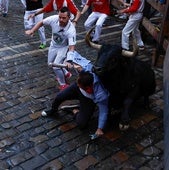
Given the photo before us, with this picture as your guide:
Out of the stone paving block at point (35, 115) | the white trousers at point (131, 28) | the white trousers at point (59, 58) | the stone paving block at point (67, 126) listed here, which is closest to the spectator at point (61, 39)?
the white trousers at point (59, 58)

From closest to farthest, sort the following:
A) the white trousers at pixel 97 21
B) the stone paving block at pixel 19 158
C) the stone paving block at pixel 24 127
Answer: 1. the stone paving block at pixel 19 158
2. the stone paving block at pixel 24 127
3. the white trousers at pixel 97 21

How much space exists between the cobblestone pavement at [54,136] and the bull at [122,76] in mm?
384

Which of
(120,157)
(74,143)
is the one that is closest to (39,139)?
(74,143)

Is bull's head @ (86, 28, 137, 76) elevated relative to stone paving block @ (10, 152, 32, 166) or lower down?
elevated

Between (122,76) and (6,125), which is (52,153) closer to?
(6,125)

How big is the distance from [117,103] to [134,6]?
4.16 metres

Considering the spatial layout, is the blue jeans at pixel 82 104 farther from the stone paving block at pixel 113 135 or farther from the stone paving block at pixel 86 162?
the stone paving block at pixel 86 162

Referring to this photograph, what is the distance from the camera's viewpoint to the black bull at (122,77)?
203 inches

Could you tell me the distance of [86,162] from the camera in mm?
4898

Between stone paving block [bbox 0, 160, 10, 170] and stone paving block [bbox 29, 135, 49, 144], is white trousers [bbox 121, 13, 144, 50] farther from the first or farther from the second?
stone paving block [bbox 0, 160, 10, 170]

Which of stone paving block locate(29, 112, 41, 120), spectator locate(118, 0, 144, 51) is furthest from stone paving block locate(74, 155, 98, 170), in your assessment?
spectator locate(118, 0, 144, 51)

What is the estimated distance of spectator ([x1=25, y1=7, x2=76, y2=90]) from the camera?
679 centimetres

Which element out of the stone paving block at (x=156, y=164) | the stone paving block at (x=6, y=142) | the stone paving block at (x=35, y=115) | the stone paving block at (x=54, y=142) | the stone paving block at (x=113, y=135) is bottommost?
the stone paving block at (x=113, y=135)

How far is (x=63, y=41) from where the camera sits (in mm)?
7023
